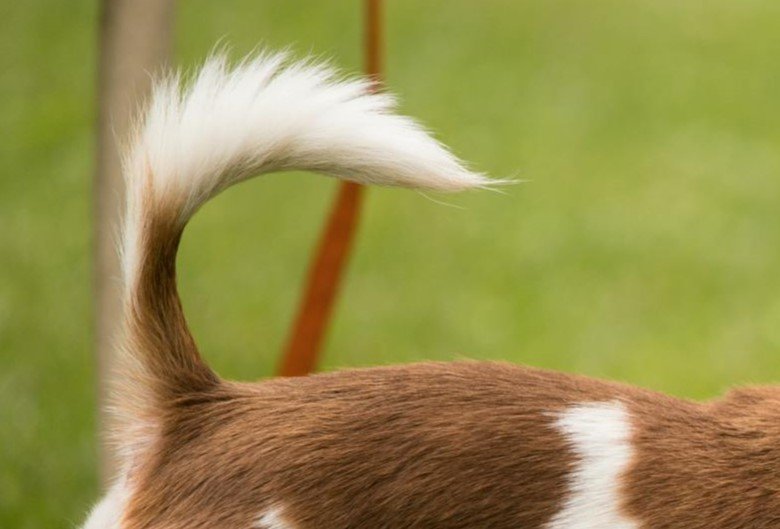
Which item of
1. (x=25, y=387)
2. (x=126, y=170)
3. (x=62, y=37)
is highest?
(x=62, y=37)

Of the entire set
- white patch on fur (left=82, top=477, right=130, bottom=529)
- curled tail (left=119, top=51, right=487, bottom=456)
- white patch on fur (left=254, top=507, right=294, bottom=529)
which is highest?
curled tail (left=119, top=51, right=487, bottom=456)

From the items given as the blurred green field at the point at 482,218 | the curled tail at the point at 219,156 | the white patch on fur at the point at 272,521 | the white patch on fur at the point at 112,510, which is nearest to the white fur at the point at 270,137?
the curled tail at the point at 219,156

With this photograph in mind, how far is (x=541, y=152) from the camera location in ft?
19.3

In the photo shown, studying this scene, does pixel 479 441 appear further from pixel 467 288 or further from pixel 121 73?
pixel 467 288

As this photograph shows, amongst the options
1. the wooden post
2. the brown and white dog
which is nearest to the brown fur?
the brown and white dog

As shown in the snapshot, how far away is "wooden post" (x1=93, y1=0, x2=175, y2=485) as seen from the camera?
2.49 metres

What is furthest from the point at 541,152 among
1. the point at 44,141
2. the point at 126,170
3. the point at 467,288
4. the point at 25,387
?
the point at 126,170

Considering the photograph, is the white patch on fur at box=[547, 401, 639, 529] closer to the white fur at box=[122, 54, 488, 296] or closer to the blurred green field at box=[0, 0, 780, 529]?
the white fur at box=[122, 54, 488, 296]

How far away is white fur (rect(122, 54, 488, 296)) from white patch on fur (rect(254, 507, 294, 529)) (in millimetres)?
422

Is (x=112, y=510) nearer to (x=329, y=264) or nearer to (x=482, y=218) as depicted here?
(x=329, y=264)

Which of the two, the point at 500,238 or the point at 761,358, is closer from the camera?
the point at 761,358

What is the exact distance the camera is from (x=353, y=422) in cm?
164

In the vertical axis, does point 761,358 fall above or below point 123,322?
below

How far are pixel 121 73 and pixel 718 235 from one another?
3.40 m
